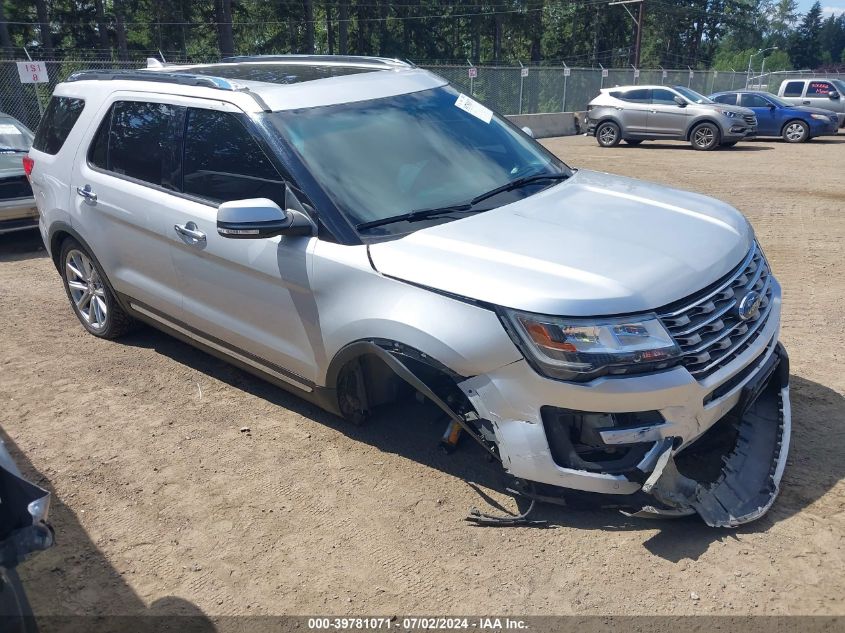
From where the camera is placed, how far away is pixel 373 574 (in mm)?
2998

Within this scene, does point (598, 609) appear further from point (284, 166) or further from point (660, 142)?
point (660, 142)

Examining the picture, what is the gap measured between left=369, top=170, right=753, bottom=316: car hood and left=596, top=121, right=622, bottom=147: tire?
17633 millimetres

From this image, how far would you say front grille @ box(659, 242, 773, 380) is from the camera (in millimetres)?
2949

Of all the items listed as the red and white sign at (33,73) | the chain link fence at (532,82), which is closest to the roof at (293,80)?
the red and white sign at (33,73)

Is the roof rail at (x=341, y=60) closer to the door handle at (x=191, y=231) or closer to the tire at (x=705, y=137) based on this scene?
the door handle at (x=191, y=231)

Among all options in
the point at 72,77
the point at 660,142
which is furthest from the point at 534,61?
the point at 72,77

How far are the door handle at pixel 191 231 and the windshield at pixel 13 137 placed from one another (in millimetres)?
6104

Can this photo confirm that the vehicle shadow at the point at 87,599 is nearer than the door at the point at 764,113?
Yes

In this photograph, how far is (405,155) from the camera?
385 centimetres

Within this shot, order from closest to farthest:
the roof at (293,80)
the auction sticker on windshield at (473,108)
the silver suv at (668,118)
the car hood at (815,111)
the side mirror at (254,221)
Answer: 1. the side mirror at (254,221)
2. the roof at (293,80)
3. the auction sticker on windshield at (473,108)
4. the silver suv at (668,118)
5. the car hood at (815,111)

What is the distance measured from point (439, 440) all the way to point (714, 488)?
55.9 inches

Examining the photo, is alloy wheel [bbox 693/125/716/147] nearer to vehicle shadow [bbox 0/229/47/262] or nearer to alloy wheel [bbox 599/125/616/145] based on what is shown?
alloy wheel [bbox 599/125/616/145]

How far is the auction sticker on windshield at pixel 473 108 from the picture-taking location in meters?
4.47

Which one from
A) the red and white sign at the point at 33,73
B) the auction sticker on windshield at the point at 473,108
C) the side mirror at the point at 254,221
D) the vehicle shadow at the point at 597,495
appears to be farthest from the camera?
the red and white sign at the point at 33,73
